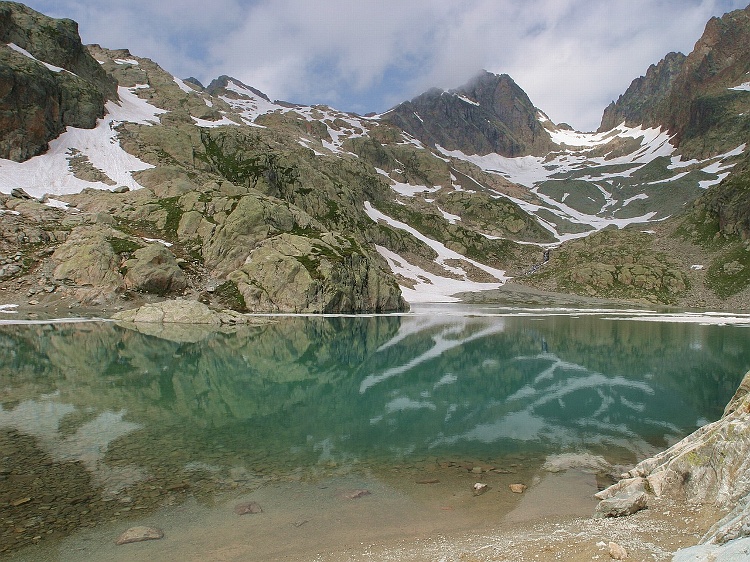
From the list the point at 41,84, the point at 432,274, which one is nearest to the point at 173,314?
the point at 41,84

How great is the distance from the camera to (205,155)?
433 ft

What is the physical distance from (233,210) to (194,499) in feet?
279

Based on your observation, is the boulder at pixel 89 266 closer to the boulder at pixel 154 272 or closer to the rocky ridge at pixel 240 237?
the rocky ridge at pixel 240 237

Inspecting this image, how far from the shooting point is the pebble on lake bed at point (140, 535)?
1070 cm

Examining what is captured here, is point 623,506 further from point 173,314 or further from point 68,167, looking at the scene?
point 68,167

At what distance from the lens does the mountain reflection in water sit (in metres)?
18.1

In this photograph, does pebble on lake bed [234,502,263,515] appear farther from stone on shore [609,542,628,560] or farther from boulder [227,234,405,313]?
boulder [227,234,405,313]

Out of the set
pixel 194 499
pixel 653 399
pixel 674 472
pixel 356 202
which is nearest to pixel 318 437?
pixel 194 499

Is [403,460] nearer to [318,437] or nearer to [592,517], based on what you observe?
[318,437]

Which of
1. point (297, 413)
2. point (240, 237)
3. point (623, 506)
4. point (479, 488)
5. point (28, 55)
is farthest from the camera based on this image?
point (28, 55)

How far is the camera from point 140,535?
1094 cm

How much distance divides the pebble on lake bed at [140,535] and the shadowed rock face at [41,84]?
122 meters

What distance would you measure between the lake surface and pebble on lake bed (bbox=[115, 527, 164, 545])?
909 millimetres

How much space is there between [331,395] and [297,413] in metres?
4.56
